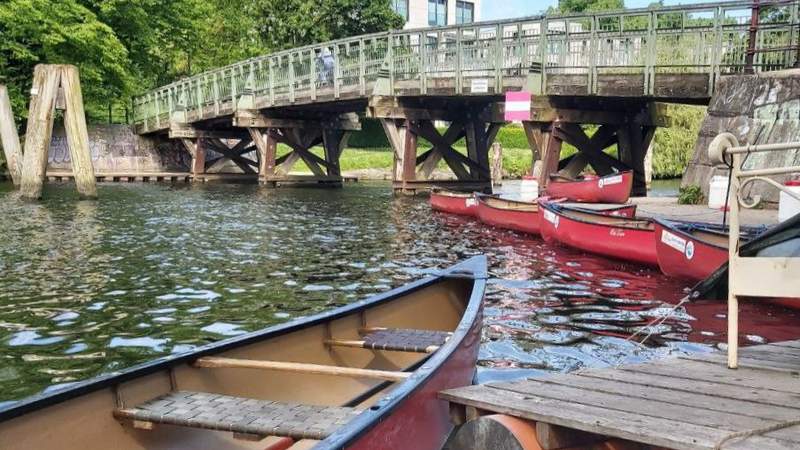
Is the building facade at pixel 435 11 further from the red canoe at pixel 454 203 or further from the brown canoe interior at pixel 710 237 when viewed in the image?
the brown canoe interior at pixel 710 237

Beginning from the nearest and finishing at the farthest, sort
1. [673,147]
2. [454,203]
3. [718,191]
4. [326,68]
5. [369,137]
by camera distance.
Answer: [718,191] < [454,203] < [326,68] < [673,147] < [369,137]

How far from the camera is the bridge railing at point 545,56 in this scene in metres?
15.7

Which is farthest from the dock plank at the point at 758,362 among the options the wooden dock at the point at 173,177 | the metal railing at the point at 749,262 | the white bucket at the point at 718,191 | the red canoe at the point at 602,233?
the wooden dock at the point at 173,177

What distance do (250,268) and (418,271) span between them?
259 cm

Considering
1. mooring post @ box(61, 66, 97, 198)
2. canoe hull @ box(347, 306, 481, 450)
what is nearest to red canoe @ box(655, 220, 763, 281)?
canoe hull @ box(347, 306, 481, 450)

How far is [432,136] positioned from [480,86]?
15.8ft

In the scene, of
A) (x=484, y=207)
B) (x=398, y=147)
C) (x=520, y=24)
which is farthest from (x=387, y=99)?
(x=484, y=207)

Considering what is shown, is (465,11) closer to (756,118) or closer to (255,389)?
(756,118)

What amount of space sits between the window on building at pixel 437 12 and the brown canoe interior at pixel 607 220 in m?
50.9

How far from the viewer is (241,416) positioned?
3461 millimetres

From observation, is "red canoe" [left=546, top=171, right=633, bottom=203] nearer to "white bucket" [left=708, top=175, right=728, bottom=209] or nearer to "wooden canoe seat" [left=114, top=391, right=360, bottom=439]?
Result: "white bucket" [left=708, top=175, right=728, bottom=209]

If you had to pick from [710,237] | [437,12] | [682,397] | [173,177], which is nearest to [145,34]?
[173,177]

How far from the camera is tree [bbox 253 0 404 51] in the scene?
43281mm

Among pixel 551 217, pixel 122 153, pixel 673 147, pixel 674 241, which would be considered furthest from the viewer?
pixel 673 147
